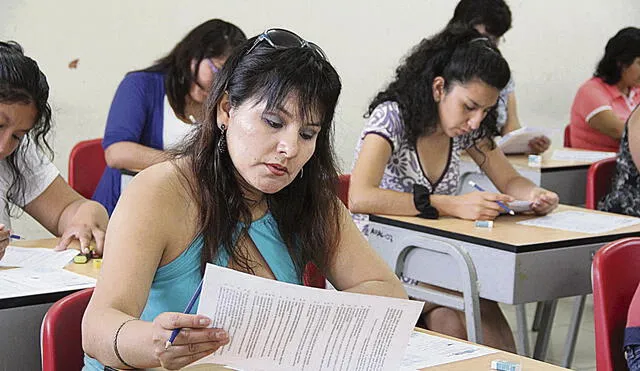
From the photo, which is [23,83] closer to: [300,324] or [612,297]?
[300,324]

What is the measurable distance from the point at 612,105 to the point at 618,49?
31 centimetres

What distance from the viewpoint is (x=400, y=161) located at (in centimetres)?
A: 334

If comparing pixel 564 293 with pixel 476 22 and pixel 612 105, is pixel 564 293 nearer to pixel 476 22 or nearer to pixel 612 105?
pixel 476 22

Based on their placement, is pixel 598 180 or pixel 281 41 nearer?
pixel 281 41

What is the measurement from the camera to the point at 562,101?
21.6 feet

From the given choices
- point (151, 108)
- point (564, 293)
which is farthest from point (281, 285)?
point (151, 108)

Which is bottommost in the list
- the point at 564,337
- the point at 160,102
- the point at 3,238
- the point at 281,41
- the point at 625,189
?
the point at 564,337

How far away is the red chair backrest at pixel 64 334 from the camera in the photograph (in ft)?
5.82

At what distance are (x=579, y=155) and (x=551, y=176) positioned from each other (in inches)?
21.6

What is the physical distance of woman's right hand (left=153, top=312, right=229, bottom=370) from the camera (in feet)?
4.69

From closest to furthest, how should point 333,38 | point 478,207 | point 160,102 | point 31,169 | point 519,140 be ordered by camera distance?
1. point 31,169
2. point 478,207
3. point 160,102
4. point 519,140
5. point 333,38

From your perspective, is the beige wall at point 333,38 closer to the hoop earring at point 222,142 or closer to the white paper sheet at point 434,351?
the hoop earring at point 222,142

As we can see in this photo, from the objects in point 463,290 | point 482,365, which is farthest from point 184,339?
point 463,290

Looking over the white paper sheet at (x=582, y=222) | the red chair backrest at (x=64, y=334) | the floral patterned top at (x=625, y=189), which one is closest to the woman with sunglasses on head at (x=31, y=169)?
the red chair backrest at (x=64, y=334)
